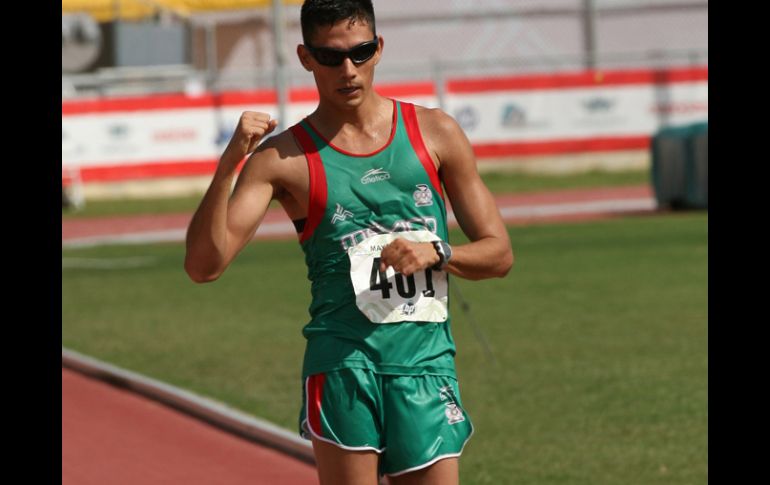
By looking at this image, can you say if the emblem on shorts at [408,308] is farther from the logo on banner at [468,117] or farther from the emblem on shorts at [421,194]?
the logo on banner at [468,117]

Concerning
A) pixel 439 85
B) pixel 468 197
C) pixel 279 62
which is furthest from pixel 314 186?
pixel 439 85

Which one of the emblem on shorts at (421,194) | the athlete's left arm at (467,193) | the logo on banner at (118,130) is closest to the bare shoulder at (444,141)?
the athlete's left arm at (467,193)

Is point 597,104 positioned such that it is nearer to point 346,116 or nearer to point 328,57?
point 346,116

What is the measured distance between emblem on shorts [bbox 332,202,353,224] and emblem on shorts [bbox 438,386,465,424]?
0.70 m

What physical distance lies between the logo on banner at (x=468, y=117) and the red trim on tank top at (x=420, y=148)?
1088 inches

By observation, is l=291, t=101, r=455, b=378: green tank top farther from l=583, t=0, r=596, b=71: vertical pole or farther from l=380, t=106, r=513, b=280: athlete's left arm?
l=583, t=0, r=596, b=71: vertical pole

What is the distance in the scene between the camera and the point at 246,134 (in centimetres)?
508

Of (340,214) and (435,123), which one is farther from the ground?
(435,123)

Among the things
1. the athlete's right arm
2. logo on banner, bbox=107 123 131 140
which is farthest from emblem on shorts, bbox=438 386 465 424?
logo on banner, bbox=107 123 131 140

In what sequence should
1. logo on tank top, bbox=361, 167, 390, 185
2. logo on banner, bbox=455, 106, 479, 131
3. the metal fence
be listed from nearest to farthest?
logo on tank top, bbox=361, 167, 390, 185
logo on banner, bbox=455, 106, 479, 131
the metal fence

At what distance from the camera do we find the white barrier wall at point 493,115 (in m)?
31.8

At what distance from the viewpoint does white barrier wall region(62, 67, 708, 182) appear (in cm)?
3177

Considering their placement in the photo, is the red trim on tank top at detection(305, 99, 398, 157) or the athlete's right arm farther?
the red trim on tank top at detection(305, 99, 398, 157)

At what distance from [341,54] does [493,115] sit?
28.2 meters
